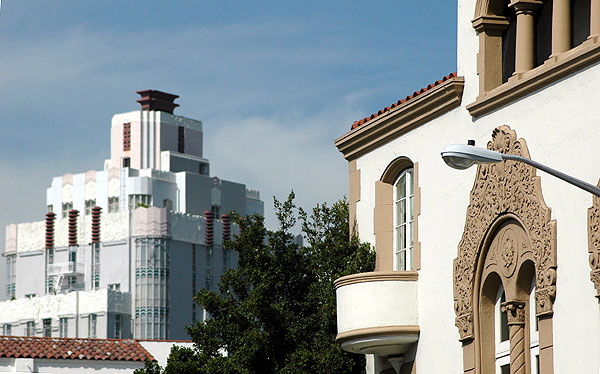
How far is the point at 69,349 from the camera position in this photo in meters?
43.0

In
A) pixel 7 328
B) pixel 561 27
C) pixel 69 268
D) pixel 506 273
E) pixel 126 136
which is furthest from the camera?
pixel 126 136

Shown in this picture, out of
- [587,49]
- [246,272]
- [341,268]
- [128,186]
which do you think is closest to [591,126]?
[587,49]

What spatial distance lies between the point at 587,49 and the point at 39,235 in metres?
170

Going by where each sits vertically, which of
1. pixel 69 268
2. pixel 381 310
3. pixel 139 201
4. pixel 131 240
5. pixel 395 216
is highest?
pixel 139 201

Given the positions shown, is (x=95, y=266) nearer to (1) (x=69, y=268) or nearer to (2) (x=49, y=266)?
(1) (x=69, y=268)

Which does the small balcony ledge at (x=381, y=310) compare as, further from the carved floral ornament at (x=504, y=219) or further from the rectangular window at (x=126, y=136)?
the rectangular window at (x=126, y=136)

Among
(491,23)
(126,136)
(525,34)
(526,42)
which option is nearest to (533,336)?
A: (526,42)

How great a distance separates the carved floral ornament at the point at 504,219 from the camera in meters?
Result: 22.5

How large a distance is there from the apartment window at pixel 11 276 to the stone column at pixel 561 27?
17013cm

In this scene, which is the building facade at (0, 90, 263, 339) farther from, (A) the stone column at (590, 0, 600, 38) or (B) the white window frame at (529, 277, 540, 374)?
(A) the stone column at (590, 0, 600, 38)

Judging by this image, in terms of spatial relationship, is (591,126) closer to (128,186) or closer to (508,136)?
(508,136)

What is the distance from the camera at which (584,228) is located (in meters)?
21.8

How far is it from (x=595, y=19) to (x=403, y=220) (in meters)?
7.16

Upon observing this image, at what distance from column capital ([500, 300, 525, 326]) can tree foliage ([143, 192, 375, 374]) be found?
5.22 metres
